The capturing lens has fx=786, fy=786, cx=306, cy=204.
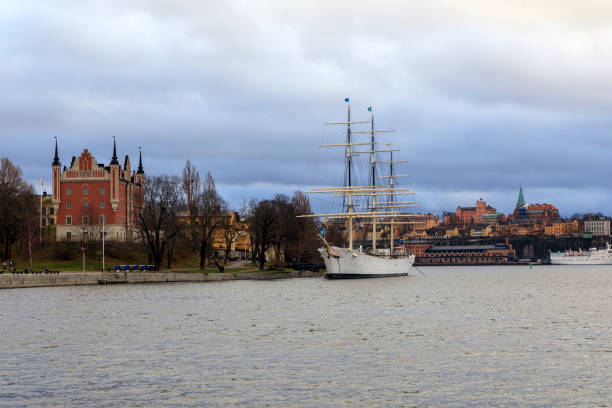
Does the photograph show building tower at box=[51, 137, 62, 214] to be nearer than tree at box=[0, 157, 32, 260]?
No

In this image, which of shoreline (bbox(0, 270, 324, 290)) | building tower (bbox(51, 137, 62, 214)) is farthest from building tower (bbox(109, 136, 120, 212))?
shoreline (bbox(0, 270, 324, 290))

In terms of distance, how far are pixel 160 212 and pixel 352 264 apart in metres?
32.5

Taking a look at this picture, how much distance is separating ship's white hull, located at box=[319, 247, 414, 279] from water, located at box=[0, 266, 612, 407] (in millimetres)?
58525

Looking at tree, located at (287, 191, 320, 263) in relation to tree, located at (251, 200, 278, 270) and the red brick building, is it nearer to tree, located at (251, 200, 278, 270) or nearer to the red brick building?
tree, located at (251, 200, 278, 270)

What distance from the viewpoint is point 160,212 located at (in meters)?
104

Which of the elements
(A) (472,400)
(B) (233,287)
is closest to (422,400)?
(A) (472,400)

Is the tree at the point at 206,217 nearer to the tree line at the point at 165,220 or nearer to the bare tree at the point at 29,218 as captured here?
the tree line at the point at 165,220

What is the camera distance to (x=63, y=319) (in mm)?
47531

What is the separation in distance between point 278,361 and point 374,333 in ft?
34.7

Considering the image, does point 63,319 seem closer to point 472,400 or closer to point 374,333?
point 374,333

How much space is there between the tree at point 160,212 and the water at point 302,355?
142ft

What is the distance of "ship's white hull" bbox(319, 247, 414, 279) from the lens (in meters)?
118

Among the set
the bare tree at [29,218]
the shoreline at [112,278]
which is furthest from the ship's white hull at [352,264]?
the bare tree at [29,218]

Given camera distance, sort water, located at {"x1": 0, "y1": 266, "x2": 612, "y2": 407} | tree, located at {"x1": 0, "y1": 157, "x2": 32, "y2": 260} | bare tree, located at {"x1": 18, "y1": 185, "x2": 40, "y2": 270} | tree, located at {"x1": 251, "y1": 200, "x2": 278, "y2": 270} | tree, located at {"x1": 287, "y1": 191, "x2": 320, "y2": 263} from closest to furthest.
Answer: water, located at {"x1": 0, "y1": 266, "x2": 612, "y2": 407}, bare tree, located at {"x1": 18, "y1": 185, "x2": 40, "y2": 270}, tree, located at {"x1": 0, "y1": 157, "x2": 32, "y2": 260}, tree, located at {"x1": 251, "y1": 200, "x2": 278, "y2": 270}, tree, located at {"x1": 287, "y1": 191, "x2": 320, "y2": 263}
